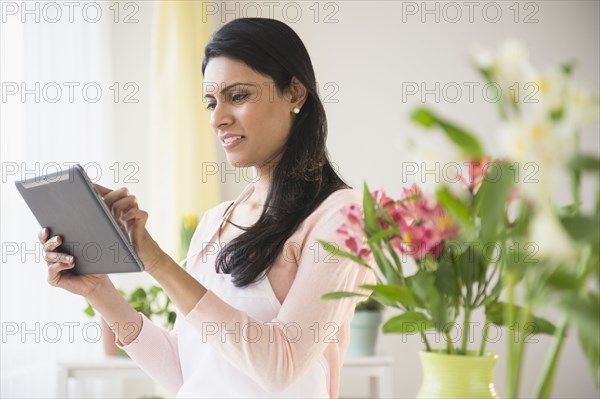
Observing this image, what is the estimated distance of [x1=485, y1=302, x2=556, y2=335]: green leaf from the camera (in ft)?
2.08

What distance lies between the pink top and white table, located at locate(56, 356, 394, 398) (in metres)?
1.03

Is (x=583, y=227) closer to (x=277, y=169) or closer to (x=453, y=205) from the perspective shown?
(x=453, y=205)

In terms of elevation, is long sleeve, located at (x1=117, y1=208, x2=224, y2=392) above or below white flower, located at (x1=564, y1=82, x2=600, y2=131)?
below

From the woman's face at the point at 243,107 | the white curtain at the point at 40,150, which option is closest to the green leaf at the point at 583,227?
the woman's face at the point at 243,107

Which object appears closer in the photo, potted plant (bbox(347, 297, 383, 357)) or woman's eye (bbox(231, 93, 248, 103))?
woman's eye (bbox(231, 93, 248, 103))

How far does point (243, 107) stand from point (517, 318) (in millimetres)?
810

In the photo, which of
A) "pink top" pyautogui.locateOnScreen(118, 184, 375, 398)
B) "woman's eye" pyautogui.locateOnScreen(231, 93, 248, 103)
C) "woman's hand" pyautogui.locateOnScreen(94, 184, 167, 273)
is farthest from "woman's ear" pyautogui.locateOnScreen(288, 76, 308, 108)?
"woman's hand" pyautogui.locateOnScreen(94, 184, 167, 273)

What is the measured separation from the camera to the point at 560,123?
1.61ft

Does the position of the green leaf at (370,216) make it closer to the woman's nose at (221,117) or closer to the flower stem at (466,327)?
the flower stem at (466,327)

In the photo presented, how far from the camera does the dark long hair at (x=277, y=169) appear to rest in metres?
1.31

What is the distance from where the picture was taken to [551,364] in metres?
0.59

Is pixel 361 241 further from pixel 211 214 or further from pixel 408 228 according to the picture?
pixel 211 214

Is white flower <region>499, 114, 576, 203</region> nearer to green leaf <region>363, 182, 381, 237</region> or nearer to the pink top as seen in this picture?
green leaf <region>363, 182, 381, 237</region>

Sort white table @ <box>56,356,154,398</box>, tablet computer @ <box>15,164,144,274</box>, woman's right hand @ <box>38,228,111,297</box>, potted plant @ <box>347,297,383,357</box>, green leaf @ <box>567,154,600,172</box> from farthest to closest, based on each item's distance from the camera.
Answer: potted plant @ <box>347,297,383,357</box> < white table @ <box>56,356,154,398</box> < woman's right hand @ <box>38,228,111,297</box> < tablet computer @ <box>15,164,144,274</box> < green leaf @ <box>567,154,600,172</box>
